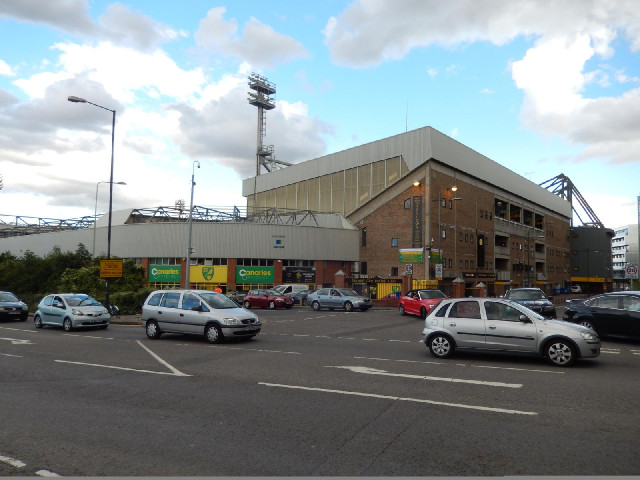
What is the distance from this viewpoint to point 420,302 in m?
26.5

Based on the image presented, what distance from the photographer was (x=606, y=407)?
24.1 feet

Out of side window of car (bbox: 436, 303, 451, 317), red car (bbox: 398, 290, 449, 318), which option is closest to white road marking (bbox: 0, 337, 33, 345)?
side window of car (bbox: 436, 303, 451, 317)

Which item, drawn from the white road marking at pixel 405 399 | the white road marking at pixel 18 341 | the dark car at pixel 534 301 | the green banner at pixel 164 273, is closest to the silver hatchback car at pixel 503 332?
the white road marking at pixel 405 399

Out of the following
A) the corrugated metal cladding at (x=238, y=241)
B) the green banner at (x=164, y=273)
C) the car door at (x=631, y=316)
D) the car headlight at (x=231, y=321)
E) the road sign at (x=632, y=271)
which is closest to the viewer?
the car door at (x=631, y=316)

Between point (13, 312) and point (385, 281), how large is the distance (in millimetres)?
26814

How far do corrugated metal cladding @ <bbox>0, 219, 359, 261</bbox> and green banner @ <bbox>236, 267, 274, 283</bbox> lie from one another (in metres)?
1.34

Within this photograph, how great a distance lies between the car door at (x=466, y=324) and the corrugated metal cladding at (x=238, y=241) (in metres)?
37.7

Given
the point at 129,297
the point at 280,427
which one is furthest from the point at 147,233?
the point at 280,427

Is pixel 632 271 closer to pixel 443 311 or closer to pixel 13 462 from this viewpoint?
pixel 443 311

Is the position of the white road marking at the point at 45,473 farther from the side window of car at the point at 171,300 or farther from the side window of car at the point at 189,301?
the side window of car at the point at 171,300

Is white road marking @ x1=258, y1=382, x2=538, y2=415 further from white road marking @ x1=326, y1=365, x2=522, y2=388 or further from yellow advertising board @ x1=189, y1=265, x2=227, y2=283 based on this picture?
yellow advertising board @ x1=189, y1=265, x2=227, y2=283

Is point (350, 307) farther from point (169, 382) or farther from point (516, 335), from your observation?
point (169, 382)

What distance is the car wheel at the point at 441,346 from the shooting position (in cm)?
1198

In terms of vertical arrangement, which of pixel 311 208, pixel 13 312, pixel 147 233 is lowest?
pixel 13 312
